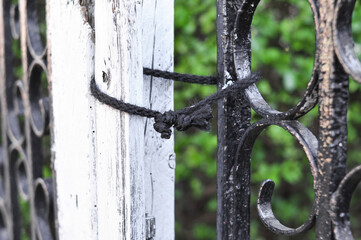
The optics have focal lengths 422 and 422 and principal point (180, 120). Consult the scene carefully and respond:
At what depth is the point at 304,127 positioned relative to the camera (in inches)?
25.3

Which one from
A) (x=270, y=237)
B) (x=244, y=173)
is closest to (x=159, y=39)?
(x=244, y=173)

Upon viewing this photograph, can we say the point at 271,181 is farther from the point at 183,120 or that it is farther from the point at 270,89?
the point at 270,89

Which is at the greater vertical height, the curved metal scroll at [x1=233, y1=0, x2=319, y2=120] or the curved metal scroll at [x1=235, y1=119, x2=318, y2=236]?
the curved metal scroll at [x1=233, y1=0, x2=319, y2=120]

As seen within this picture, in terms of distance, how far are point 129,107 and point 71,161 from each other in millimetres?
248

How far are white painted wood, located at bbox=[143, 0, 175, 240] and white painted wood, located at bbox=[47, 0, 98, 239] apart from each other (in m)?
0.12

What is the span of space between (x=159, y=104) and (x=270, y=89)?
1.31 m

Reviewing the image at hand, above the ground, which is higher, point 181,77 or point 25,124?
point 181,77

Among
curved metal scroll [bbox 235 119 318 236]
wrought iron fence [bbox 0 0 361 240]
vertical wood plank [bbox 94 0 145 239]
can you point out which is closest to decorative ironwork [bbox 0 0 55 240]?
wrought iron fence [bbox 0 0 361 240]

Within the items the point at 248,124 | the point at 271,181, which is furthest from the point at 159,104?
the point at 271,181

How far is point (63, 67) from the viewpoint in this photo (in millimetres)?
918

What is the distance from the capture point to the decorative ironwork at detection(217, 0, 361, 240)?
56cm

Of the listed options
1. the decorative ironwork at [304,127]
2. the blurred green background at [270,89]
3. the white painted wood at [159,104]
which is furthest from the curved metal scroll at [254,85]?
the blurred green background at [270,89]

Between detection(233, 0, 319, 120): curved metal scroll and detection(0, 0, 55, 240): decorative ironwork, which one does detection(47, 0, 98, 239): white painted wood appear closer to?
detection(0, 0, 55, 240): decorative ironwork

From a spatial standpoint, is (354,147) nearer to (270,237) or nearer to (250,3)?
(270,237)
